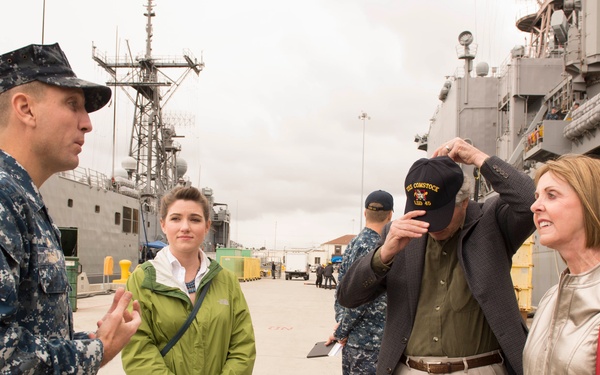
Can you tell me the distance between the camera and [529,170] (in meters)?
22.6

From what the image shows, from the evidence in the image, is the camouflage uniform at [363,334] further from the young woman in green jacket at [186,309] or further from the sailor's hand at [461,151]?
the sailor's hand at [461,151]

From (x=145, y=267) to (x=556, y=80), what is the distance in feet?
93.2

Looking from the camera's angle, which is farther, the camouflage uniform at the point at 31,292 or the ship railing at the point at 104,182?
the ship railing at the point at 104,182

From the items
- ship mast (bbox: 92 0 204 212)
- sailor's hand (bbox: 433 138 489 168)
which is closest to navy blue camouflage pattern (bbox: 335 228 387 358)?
sailor's hand (bbox: 433 138 489 168)

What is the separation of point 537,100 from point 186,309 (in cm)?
2864

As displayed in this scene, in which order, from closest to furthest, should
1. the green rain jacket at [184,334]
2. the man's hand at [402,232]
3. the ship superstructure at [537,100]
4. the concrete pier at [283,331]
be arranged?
the man's hand at [402,232], the green rain jacket at [184,334], the concrete pier at [283,331], the ship superstructure at [537,100]

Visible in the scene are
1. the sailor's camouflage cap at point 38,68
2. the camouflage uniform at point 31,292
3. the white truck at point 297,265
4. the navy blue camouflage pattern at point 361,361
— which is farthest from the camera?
the white truck at point 297,265

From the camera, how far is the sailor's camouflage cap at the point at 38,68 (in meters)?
1.69

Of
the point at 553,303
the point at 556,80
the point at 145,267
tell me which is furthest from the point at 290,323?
the point at 556,80

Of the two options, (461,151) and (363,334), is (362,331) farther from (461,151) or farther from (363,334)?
(461,151)

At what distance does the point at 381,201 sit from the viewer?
4402 mm

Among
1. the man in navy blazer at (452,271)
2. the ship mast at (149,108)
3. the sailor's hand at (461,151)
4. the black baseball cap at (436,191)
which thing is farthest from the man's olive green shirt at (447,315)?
the ship mast at (149,108)

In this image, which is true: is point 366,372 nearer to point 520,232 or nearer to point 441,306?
point 441,306

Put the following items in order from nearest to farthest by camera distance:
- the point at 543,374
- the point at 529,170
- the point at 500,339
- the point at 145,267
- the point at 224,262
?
the point at 543,374 → the point at 500,339 → the point at 145,267 → the point at 529,170 → the point at 224,262
